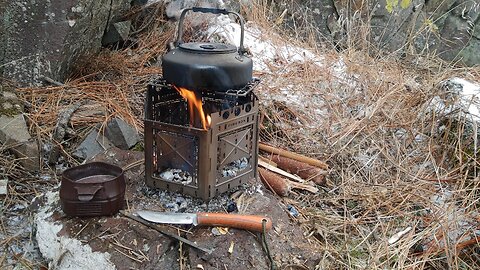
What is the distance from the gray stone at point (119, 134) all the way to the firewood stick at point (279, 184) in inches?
35.5

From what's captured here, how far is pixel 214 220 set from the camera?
7.95 ft

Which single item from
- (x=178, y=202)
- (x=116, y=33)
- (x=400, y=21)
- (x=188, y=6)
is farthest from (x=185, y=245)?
(x=400, y=21)

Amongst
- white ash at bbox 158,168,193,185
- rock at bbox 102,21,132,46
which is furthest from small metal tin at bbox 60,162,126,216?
rock at bbox 102,21,132,46

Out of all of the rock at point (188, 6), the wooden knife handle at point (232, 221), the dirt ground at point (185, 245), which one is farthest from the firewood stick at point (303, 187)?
the rock at point (188, 6)

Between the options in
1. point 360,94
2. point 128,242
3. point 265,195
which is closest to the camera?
point 128,242

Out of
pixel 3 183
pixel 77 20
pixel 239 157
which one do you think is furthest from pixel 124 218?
pixel 77 20

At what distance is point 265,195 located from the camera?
2.83 metres

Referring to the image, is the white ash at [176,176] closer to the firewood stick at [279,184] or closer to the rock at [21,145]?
the firewood stick at [279,184]

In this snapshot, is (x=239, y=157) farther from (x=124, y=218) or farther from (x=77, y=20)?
(x=77, y=20)

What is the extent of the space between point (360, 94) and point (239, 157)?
74.5 inches

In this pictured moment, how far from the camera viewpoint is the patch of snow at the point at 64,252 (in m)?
2.31

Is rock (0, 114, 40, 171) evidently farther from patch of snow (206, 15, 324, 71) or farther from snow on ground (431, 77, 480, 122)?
snow on ground (431, 77, 480, 122)

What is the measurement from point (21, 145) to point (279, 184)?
161 centimetres

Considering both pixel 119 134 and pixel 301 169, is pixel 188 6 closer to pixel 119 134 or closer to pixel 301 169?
pixel 119 134
